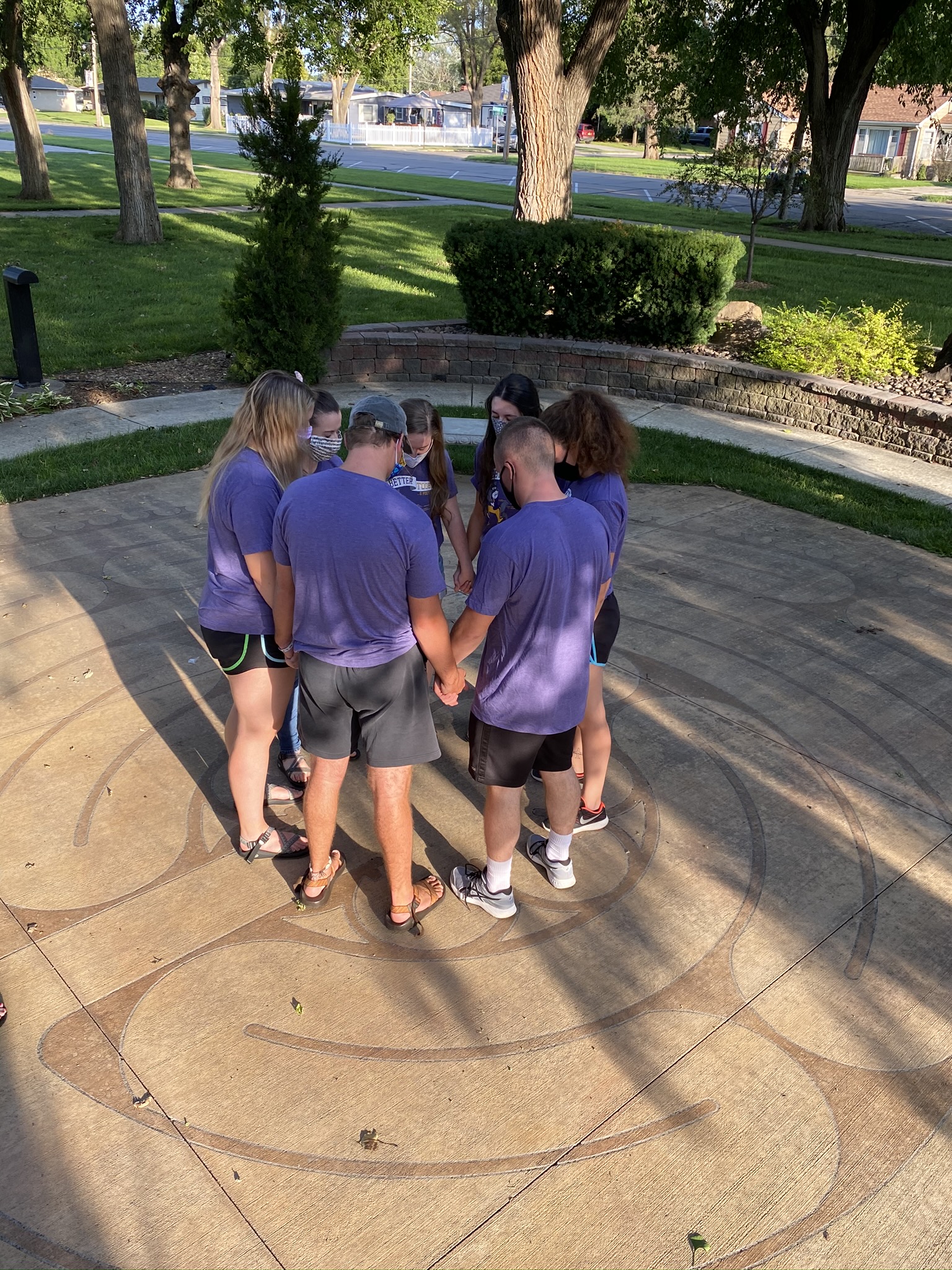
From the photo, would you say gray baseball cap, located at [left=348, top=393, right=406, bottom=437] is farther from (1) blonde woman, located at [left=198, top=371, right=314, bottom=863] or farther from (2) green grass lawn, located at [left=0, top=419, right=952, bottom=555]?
(2) green grass lawn, located at [left=0, top=419, right=952, bottom=555]

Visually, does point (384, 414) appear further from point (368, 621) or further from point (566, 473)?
point (566, 473)

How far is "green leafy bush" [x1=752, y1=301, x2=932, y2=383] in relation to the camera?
10570mm

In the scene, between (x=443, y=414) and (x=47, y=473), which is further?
(x=443, y=414)

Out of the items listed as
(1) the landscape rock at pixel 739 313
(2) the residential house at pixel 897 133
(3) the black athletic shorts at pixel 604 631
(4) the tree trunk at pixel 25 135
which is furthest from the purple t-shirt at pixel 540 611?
(2) the residential house at pixel 897 133

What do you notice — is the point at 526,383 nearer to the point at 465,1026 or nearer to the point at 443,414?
the point at 465,1026

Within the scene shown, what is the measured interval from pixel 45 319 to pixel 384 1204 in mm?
13027

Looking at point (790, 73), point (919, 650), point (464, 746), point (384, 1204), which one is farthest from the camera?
point (790, 73)

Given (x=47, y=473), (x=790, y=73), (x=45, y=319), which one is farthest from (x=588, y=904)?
(x=790, y=73)

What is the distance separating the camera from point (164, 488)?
817 cm

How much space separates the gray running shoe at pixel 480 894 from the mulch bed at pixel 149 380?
8.00m

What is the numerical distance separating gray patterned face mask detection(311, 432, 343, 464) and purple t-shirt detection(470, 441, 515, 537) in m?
0.63

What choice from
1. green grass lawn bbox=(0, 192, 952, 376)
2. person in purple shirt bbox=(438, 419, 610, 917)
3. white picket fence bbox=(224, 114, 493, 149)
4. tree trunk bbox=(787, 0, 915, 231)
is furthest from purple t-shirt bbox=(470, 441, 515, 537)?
white picket fence bbox=(224, 114, 493, 149)

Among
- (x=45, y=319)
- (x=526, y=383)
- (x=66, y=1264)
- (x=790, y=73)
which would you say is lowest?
(x=66, y=1264)

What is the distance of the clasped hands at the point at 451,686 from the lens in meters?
3.51
